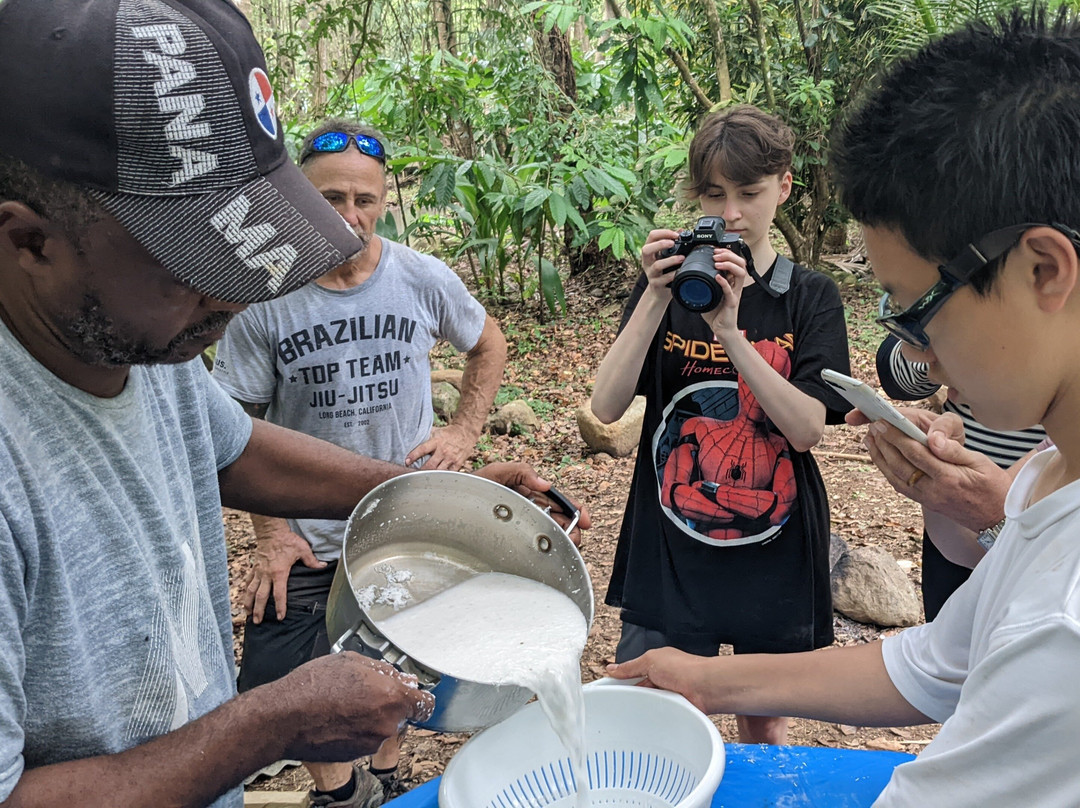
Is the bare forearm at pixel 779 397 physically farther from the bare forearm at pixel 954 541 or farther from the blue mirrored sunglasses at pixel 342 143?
the blue mirrored sunglasses at pixel 342 143

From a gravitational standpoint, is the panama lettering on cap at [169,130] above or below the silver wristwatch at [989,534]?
above

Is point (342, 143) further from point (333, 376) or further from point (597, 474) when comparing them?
point (597, 474)

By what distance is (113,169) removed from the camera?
3.33 feet

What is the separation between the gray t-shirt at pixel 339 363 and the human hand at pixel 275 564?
0.06 m

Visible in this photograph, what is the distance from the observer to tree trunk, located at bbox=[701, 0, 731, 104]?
6.94 m

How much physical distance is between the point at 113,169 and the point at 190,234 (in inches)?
4.5

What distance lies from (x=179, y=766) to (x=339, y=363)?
163cm

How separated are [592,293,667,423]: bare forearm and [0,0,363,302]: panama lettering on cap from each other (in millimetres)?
1304

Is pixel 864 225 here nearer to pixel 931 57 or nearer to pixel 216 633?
pixel 931 57

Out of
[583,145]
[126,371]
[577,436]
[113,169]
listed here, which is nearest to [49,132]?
[113,169]

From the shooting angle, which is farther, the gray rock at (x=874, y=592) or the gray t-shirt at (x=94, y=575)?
the gray rock at (x=874, y=592)

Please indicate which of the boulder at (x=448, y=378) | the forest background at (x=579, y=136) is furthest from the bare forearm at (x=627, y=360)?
the boulder at (x=448, y=378)

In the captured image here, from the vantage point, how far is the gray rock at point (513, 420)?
5.93 m

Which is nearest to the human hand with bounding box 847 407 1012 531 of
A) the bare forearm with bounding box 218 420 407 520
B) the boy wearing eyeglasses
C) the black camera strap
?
the boy wearing eyeglasses
